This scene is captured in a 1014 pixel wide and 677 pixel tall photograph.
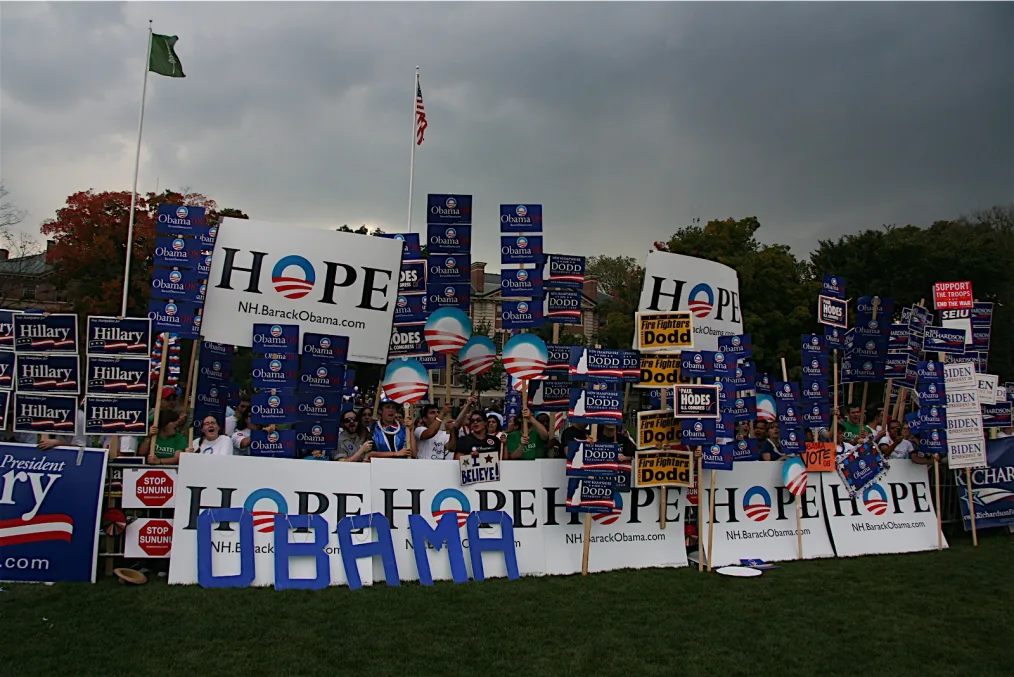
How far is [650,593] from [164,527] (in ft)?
18.0

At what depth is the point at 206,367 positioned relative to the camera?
12.1 m

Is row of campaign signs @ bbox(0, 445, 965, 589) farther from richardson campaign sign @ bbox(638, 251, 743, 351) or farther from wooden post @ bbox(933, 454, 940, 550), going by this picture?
wooden post @ bbox(933, 454, 940, 550)

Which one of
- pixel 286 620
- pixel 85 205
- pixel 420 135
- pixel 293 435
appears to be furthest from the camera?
pixel 85 205

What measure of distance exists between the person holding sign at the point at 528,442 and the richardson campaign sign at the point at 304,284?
2.06 meters

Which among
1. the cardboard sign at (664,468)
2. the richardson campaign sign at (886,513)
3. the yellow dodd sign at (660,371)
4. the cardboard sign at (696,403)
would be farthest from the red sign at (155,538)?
the richardson campaign sign at (886,513)

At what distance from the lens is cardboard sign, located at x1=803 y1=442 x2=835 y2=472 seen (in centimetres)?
1245

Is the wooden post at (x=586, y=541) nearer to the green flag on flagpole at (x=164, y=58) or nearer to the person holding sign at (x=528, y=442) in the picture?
the person holding sign at (x=528, y=442)

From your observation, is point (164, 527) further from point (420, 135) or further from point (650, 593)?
point (420, 135)

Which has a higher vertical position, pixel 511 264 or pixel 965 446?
pixel 511 264

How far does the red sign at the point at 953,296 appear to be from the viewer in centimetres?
1552

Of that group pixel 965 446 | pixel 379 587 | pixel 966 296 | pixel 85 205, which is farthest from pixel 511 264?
pixel 85 205

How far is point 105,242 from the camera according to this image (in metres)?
39.6

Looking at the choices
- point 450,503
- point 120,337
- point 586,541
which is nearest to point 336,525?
point 450,503

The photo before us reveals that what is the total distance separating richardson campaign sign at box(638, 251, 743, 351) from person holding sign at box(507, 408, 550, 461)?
248 cm
